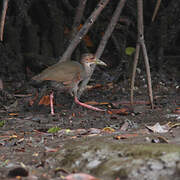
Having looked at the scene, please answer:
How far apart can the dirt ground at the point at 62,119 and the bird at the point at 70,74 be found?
8.7 inches

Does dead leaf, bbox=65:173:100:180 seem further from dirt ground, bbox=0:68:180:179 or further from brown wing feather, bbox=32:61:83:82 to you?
brown wing feather, bbox=32:61:83:82

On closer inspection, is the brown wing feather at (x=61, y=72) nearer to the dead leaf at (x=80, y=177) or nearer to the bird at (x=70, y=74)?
the bird at (x=70, y=74)

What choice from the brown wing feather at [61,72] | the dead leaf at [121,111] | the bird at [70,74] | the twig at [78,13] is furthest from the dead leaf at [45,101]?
the dead leaf at [121,111]

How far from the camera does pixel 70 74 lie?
194 inches

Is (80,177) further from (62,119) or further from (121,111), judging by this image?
(121,111)

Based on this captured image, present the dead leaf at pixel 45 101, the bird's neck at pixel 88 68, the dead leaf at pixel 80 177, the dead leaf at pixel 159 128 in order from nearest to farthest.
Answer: the dead leaf at pixel 80 177 → the dead leaf at pixel 159 128 → the bird's neck at pixel 88 68 → the dead leaf at pixel 45 101

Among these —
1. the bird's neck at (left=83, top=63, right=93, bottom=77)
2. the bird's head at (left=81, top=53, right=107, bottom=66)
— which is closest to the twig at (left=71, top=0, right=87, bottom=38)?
the bird's head at (left=81, top=53, right=107, bottom=66)

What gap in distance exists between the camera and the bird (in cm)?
475

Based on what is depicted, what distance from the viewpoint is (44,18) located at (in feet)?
24.4

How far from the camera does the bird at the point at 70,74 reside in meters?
4.75

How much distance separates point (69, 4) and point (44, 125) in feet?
11.5

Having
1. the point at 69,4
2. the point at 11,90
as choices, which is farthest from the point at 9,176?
the point at 69,4

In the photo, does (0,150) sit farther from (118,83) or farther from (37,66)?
(37,66)

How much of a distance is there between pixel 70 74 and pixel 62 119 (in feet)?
2.74
